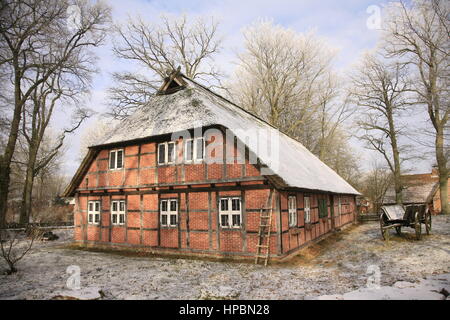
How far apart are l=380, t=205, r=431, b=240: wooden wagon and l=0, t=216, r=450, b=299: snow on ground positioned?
64 cm

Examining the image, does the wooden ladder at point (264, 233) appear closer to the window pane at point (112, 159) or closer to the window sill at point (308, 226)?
the window sill at point (308, 226)

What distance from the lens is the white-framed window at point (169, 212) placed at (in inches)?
488

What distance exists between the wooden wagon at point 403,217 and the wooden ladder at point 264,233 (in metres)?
5.46

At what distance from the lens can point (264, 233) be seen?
34.1 feet

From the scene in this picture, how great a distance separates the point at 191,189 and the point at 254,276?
4.78 meters

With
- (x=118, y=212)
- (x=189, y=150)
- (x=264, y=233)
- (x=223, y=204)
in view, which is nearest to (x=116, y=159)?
(x=118, y=212)

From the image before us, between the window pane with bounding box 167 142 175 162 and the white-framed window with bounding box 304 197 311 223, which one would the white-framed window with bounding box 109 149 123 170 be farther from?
the white-framed window with bounding box 304 197 311 223

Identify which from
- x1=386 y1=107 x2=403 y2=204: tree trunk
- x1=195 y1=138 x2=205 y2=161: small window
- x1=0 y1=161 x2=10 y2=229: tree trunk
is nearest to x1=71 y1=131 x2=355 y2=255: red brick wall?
x1=195 y1=138 x2=205 y2=161: small window

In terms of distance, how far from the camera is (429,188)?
33469mm

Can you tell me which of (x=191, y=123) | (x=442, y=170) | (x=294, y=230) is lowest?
(x=294, y=230)

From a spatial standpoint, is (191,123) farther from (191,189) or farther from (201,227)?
(201,227)

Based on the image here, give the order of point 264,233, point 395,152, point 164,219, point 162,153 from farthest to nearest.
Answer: point 395,152, point 162,153, point 164,219, point 264,233
